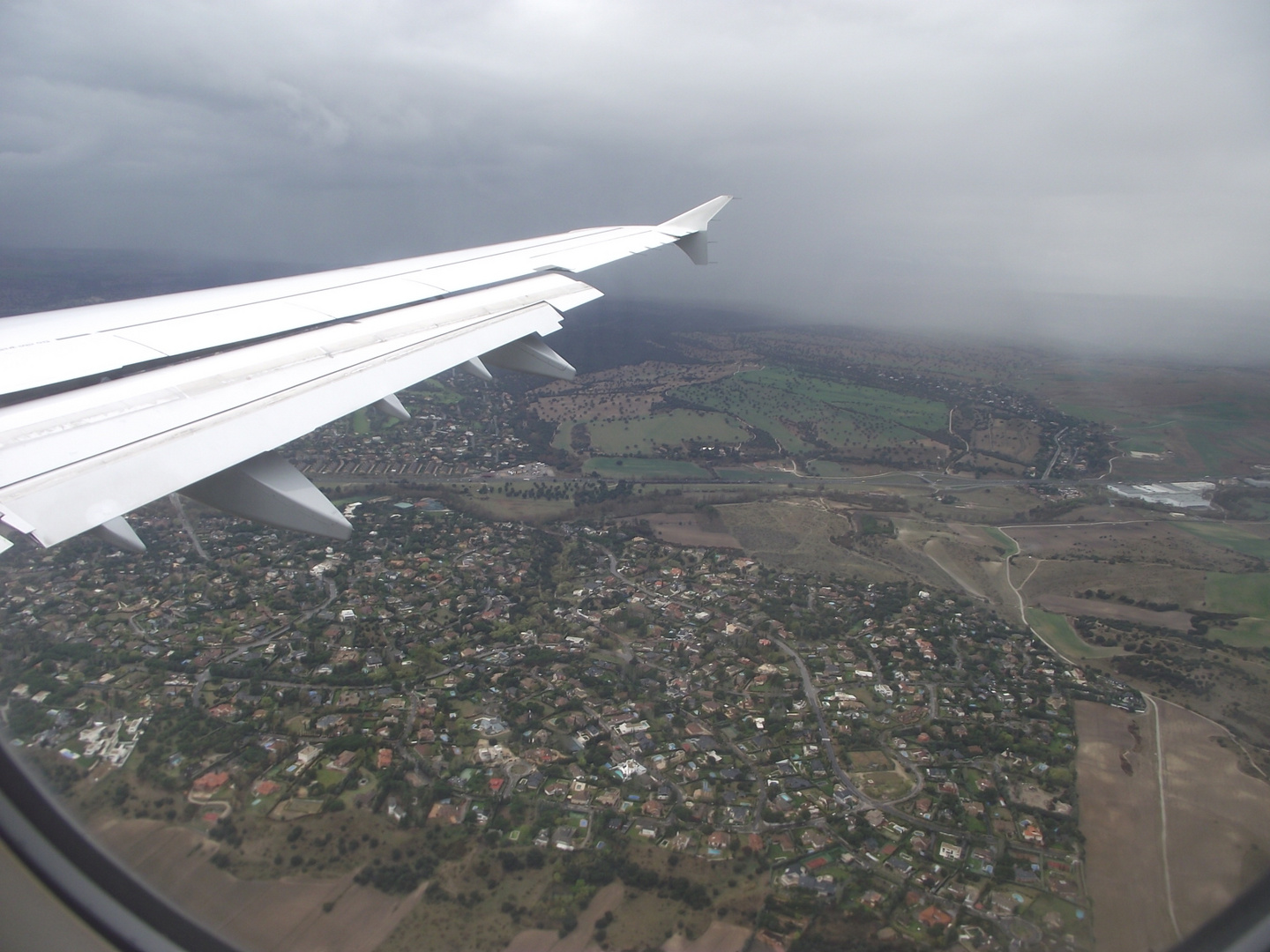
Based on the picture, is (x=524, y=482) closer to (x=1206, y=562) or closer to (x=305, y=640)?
(x=305, y=640)

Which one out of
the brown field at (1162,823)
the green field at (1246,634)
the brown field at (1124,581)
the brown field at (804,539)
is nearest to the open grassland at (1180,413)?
the brown field at (1124,581)

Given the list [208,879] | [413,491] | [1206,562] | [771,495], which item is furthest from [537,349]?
[1206,562]

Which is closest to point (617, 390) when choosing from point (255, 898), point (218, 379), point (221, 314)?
point (221, 314)

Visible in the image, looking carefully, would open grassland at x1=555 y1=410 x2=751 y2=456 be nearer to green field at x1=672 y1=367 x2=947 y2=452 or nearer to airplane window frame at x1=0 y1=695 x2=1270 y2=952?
green field at x1=672 y1=367 x2=947 y2=452

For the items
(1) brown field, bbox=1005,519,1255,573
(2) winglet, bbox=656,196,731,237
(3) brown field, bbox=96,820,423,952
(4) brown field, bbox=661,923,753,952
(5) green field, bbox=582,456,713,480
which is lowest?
(1) brown field, bbox=1005,519,1255,573

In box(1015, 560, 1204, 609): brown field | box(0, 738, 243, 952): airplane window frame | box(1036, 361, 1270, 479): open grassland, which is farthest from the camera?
box(1036, 361, 1270, 479): open grassland

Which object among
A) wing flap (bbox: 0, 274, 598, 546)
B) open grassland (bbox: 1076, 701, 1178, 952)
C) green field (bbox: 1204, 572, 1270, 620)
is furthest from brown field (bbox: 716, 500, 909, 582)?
wing flap (bbox: 0, 274, 598, 546)
